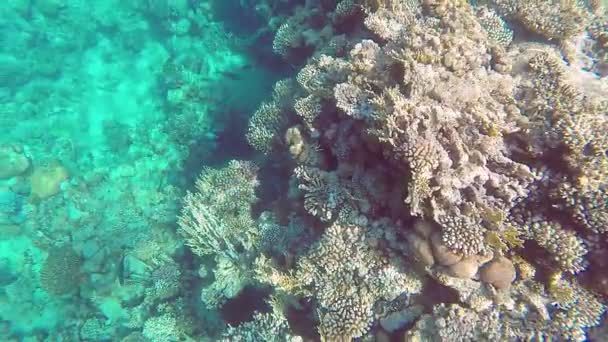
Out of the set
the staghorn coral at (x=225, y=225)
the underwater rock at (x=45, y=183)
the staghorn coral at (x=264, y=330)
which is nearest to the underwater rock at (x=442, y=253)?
the staghorn coral at (x=264, y=330)

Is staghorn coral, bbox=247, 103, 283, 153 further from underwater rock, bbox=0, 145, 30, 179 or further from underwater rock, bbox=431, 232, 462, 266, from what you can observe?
underwater rock, bbox=0, 145, 30, 179

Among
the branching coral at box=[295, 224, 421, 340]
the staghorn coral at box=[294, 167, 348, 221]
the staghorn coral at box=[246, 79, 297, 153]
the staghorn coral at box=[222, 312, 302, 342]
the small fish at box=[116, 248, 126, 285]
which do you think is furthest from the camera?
the small fish at box=[116, 248, 126, 285]

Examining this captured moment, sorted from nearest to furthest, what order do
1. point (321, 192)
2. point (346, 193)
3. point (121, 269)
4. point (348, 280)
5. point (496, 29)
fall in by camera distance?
point (348, 280), point (346, 193), point (321, 192), point (496, 29), point (121, 269)

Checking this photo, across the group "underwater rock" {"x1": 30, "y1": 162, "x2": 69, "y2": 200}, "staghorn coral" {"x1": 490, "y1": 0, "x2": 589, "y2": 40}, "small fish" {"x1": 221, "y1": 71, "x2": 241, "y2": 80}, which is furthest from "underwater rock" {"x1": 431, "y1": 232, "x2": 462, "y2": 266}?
"underwater rock" {"x1": 30, "y1": 162, "x2": 69, "y2": 200}

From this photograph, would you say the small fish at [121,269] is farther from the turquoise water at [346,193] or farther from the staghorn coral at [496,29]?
the staghorn coral at [496,29]

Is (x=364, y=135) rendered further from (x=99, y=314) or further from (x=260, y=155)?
(x=99, y=314)

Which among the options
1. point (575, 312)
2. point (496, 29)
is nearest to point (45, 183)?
point (496, 29)

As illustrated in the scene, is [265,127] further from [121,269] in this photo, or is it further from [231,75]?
[231,75]
